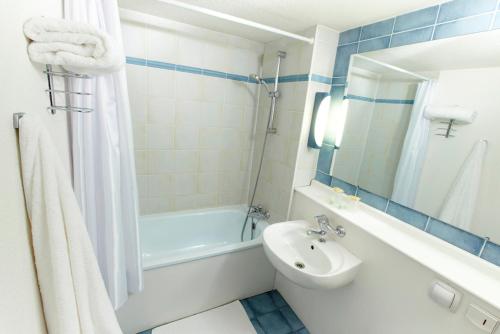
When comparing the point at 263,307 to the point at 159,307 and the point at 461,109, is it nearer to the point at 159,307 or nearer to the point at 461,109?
the point at 159,307

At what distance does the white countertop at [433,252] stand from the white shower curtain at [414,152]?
0.51 feet

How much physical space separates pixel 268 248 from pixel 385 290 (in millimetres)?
629

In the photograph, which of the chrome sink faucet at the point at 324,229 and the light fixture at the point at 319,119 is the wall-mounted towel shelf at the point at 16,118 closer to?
the chrome sink faucet at the point at 324,229

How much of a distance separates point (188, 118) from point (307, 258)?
58.2 inches

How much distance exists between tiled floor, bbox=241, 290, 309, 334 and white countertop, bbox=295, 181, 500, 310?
0.94 metres

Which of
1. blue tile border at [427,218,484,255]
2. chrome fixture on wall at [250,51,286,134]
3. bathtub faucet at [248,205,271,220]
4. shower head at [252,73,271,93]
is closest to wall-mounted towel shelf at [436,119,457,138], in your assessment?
blue tile border at [427,218,484,255]

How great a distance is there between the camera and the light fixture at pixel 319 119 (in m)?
1.69

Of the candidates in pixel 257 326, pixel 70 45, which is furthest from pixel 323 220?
pixel 70 45

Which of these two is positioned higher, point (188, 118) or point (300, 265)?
point (188, 118)

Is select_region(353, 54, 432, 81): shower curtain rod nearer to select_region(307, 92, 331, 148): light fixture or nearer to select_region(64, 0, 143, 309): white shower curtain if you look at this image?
select_region(307, 92, 331, 148): light fixture

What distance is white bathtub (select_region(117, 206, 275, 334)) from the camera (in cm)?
154

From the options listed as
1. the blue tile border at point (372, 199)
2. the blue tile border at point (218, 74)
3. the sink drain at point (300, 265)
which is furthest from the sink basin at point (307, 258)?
the blue tile border at point (218, 74)

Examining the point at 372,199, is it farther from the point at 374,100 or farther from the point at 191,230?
the point at 191,230

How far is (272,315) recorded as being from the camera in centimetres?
180
